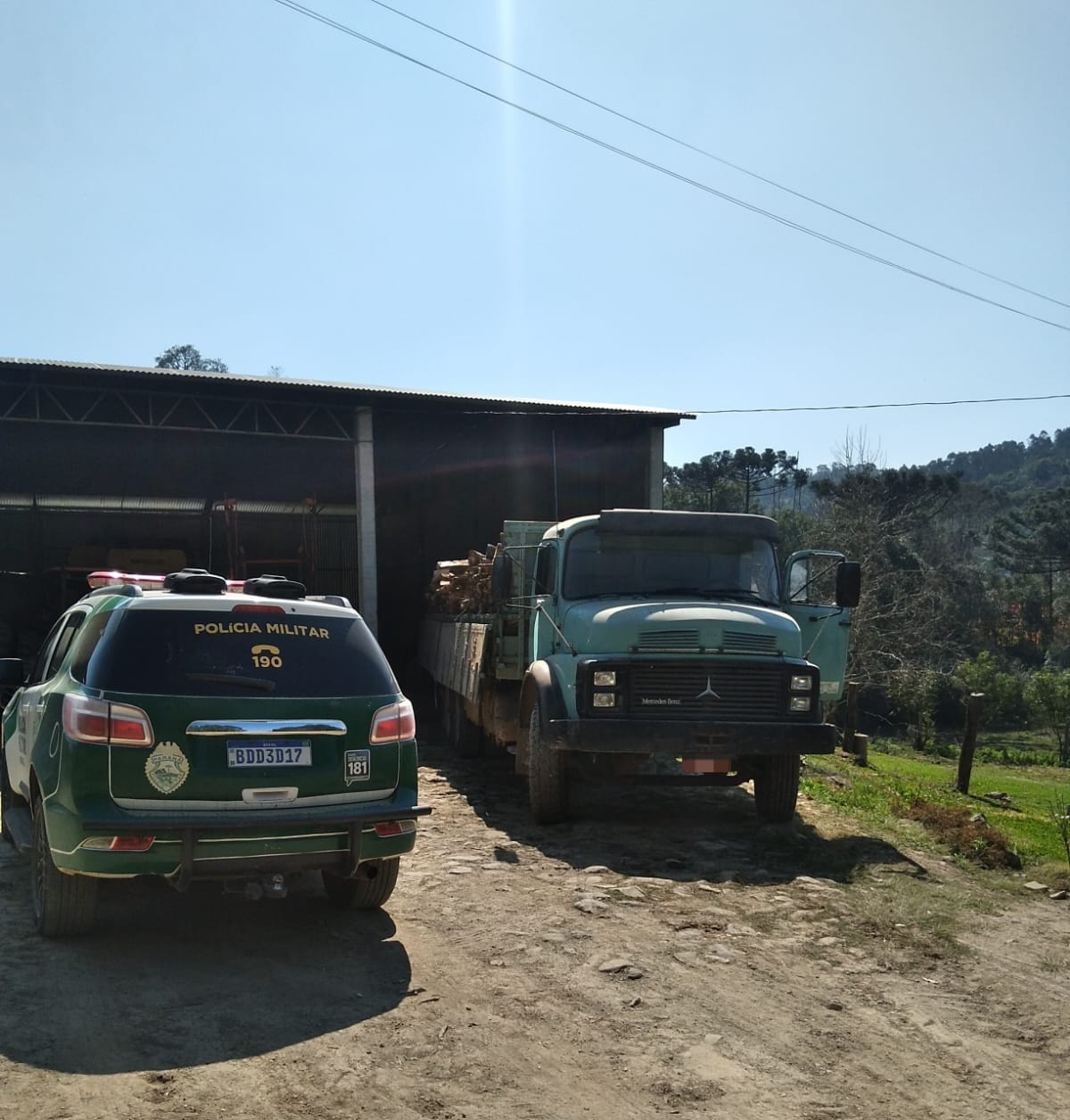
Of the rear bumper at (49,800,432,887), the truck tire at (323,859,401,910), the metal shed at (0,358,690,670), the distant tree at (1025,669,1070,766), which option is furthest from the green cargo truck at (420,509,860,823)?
the distant tree at (1025,669,1070,766)

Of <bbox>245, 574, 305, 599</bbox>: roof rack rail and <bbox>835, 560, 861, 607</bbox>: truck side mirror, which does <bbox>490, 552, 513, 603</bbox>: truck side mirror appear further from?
<bbox>245, 574, 305, 599</bbox>: roof rack rail

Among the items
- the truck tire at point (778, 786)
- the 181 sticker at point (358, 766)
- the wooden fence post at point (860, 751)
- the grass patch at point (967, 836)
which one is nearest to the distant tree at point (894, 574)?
the wooden fence post at point (860, 751)

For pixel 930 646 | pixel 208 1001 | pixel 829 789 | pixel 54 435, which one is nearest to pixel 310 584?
pixel 54 435

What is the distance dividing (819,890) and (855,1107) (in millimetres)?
3146

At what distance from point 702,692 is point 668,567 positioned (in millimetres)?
1592

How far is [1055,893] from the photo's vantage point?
22.9 feet

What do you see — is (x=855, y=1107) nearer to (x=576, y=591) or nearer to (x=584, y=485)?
(x=576, y=591)

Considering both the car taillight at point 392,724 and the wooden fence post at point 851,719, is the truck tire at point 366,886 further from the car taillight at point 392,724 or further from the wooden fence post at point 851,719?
the wooden fence post at point 851,719

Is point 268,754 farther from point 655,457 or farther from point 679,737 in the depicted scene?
point 655,457

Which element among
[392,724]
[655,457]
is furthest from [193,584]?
[655,457]

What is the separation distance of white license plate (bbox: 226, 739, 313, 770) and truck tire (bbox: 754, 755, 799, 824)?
→ 4577 millimetres

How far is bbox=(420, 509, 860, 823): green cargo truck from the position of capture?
808 centimetres

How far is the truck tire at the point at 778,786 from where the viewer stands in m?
8.59

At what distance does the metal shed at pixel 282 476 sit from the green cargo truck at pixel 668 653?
11.3 m
